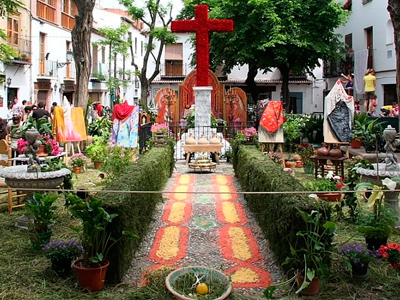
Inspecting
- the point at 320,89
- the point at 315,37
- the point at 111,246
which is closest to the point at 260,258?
the point at 111,246

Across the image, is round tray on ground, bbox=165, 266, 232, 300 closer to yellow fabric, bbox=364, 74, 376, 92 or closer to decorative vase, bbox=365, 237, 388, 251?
decorative vase, bbox=365, 237, 388, 251

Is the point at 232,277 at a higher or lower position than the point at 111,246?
lower

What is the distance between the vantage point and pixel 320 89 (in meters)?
39.7

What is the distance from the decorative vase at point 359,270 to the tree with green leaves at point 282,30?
20479mm

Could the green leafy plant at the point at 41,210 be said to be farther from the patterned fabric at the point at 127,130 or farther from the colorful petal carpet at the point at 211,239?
the patterned fabric at the point at 127,130

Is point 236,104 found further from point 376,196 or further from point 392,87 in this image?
point 376,196

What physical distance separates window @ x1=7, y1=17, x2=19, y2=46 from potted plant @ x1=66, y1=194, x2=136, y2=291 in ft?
66.7

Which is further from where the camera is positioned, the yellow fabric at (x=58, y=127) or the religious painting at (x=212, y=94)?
the religious painting at (x=212, y=94)

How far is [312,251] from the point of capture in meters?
5.05

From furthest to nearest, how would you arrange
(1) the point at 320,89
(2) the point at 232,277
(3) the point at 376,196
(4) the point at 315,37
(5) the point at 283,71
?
(1) the point at 320,89, (5) the point at 283,71, (4) the point at 315,37, (3) the point at 376,196, (2) the point at 232,277

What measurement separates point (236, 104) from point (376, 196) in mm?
16257

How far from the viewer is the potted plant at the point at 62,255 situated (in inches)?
212

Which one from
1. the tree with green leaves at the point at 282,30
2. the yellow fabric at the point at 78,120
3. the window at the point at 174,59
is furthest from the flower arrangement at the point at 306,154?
the window at the point at 174,59

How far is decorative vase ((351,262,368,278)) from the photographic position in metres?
5.34
